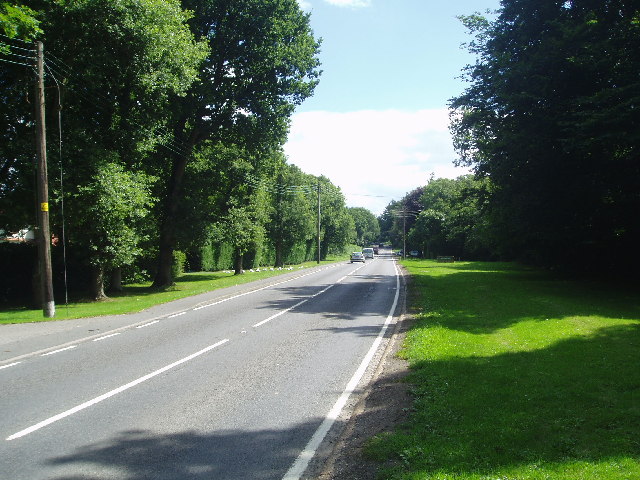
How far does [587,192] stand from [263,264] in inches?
1612

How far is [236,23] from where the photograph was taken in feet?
82.9

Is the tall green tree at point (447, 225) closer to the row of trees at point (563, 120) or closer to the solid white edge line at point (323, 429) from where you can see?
the row of trees at point (563, 120)

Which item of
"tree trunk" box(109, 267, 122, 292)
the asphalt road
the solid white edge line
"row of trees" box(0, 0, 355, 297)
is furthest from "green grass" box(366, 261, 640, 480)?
"tree trunk" box(109, 267, 122, 292)

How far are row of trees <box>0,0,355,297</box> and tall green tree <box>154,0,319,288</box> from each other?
0.06 metres

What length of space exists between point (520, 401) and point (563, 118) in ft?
55.1

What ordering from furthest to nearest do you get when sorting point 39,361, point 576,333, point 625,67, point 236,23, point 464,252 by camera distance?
point 464,252, point 236,23, point 625,67, point 576,333, point 39,361

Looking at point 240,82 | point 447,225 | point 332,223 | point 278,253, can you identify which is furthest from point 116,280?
point 332,223

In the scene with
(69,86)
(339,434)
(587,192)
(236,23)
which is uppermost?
(236,23)

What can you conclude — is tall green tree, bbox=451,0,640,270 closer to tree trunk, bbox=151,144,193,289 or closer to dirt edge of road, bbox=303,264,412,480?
dirt edge of road, bbox=303,264,412,480

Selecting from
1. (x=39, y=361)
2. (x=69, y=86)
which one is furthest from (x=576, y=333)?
(x=69, y=86)

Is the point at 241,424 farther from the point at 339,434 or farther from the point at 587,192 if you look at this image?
the point at 587,192

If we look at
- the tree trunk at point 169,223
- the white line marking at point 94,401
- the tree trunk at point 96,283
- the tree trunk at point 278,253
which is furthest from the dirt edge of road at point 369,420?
the tree trunk at point 278,253

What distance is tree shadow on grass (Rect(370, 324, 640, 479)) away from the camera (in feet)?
14.9

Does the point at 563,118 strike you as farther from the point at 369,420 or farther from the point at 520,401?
the point at 369,420
